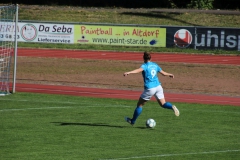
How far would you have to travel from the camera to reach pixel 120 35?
1737 inches

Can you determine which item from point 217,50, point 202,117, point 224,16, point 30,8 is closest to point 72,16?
point 30,8

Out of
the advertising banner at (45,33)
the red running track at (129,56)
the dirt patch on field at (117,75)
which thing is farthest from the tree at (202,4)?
the dirt patch on field at (117,75)

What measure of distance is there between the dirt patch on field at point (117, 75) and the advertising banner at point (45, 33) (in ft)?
22.5

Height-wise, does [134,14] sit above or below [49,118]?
above

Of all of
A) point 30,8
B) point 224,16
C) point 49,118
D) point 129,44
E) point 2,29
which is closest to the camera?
point 49,118

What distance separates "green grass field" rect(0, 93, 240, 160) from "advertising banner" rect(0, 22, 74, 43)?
813 inches

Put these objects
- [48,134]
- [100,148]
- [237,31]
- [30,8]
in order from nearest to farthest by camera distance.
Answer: [100,148], [48,134], [237,31], [30,8]

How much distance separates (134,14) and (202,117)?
38.9 metres

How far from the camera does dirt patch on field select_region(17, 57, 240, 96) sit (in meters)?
29.4

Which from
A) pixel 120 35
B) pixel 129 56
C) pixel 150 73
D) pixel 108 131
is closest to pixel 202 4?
pixel 120 35

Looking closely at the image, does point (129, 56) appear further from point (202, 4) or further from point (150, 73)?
point (202, 4)

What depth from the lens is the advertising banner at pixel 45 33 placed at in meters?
44.7

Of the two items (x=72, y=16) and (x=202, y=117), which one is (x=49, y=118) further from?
(x=72, y=16)

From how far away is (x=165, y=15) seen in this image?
58.1 m
